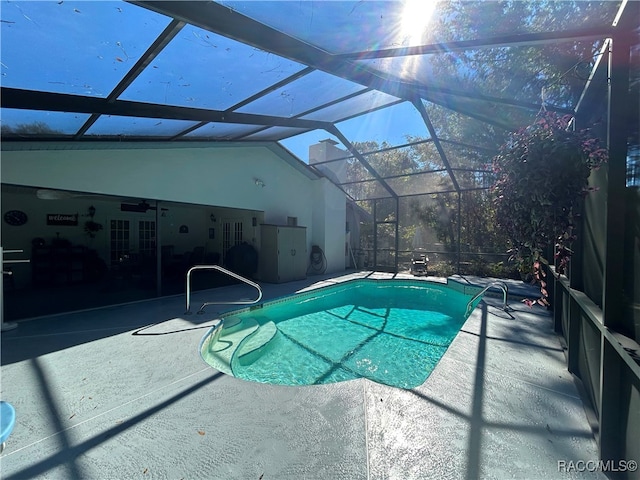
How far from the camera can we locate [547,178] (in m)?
1.98

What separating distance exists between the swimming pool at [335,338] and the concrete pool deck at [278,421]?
0.82m

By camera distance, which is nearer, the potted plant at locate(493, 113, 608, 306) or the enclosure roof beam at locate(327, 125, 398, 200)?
the potted plant at locate(493, 113, 608, 306)

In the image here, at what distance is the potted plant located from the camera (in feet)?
6.31

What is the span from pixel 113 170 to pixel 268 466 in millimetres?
6134

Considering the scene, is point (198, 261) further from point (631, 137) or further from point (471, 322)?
point (631, 137)

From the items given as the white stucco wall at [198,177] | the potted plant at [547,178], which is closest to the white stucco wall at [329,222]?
the white stucco wall at [198,177]

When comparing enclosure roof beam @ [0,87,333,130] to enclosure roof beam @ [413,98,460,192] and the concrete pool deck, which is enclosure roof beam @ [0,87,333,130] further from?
enclosure roof beam @ [413,98,460,192]

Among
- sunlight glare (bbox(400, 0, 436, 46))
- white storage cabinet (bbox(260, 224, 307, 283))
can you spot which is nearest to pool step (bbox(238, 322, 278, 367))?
white storage cabinet (bbox(260, 224, 307, 283))

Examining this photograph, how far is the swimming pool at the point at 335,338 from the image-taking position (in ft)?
13.0

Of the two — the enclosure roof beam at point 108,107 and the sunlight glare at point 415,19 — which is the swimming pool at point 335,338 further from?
the sunlight glare at point 415,19

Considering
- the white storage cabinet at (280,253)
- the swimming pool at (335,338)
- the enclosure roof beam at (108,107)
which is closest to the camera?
the enclosure roof beam at (108,107)

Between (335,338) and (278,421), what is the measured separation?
3255mm

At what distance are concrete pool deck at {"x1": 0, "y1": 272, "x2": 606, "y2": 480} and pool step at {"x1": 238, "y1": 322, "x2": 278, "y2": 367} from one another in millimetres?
772

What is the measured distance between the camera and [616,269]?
5.54 ft
